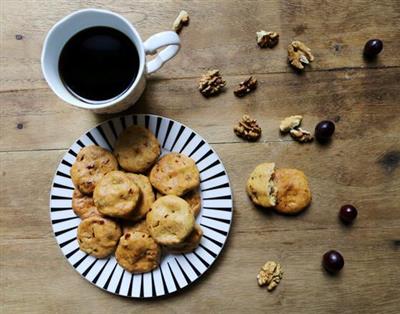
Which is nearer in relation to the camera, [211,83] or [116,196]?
[116,196]

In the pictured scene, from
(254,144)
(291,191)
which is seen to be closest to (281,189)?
(291,191)

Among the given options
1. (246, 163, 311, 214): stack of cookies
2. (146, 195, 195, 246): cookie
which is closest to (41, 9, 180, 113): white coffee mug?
(146, 195, 195, 246): cookie

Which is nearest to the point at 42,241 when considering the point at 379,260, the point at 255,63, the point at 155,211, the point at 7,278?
the point at 7,278

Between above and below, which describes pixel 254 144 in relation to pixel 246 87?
below

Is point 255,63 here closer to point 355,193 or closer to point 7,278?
point 355,193

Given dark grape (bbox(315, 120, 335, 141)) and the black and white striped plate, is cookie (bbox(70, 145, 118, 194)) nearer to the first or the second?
the black and white striped plate

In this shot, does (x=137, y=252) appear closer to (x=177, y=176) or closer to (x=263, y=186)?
(x=177, y=176)
